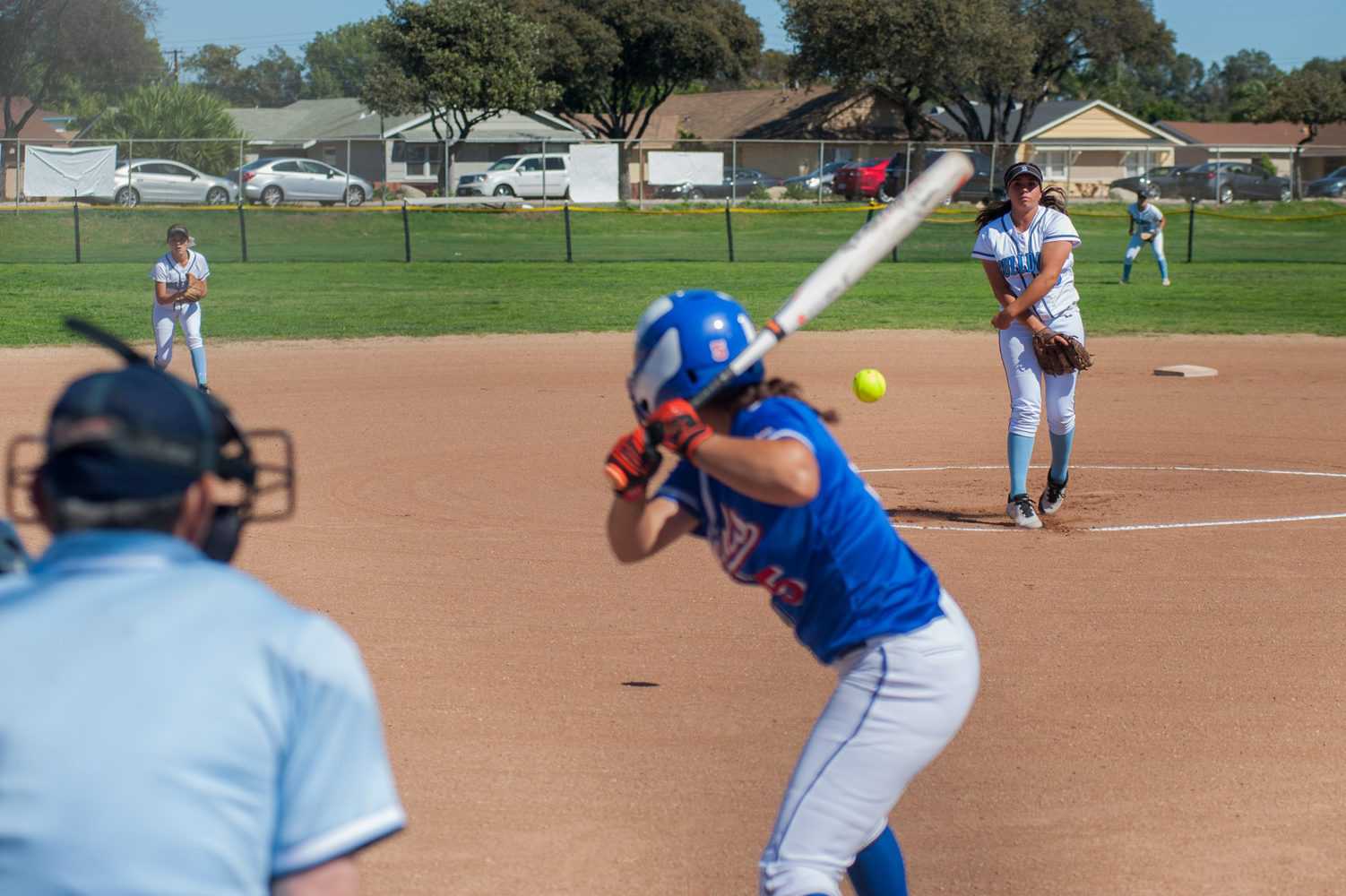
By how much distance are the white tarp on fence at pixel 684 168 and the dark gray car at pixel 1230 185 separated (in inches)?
725

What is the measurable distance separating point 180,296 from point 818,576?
12582 millimetres

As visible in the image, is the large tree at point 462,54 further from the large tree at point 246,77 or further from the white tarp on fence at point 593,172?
the large tree at point 246,77

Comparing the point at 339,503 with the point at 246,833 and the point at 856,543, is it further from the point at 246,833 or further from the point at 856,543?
the point at 246,833

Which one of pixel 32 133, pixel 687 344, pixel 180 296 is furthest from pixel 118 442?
pixel 32 133

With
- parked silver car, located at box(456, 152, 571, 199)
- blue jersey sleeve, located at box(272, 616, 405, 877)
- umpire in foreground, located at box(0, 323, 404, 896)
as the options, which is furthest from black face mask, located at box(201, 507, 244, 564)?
parked silver car, located at box(456, 152, 571, 199)

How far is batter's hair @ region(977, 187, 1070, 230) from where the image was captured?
9156 mm

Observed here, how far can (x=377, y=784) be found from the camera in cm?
200

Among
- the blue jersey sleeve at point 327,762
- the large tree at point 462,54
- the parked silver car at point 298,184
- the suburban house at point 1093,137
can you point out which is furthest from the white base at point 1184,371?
the suburban house at point 1093,137

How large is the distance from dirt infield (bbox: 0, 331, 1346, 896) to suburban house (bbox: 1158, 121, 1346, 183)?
214 ft

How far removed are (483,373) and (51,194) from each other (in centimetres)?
2771

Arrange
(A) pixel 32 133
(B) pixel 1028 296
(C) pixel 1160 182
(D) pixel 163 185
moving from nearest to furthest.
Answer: (B) pixel 1028 296 → (D) pixel 163 185 → (C) pixel 1160 182 → (A) pixel 32 133

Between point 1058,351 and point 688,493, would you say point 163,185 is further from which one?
point 688,493

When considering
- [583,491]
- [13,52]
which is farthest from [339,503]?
[13,52]

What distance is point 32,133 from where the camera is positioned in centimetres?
7588
